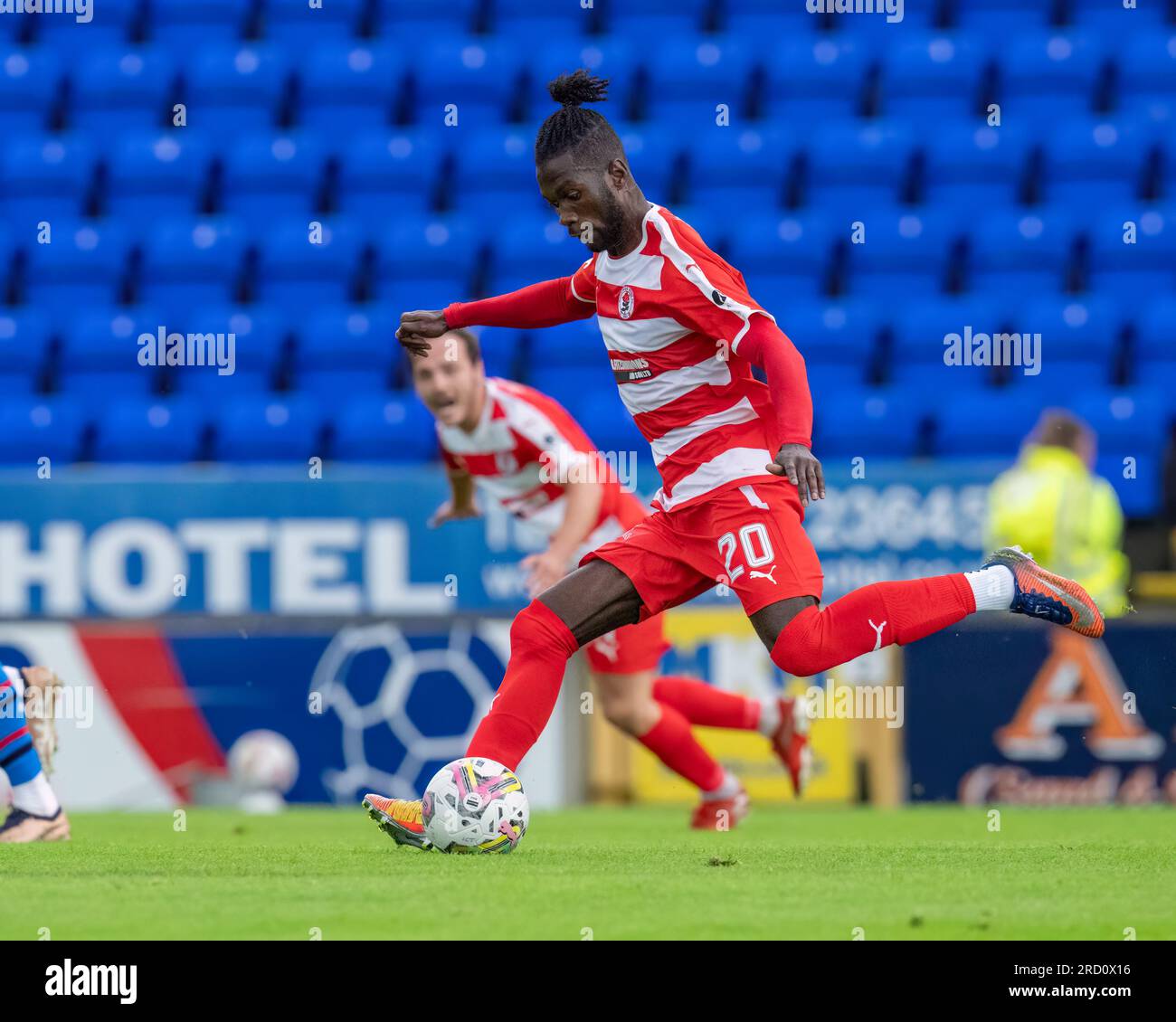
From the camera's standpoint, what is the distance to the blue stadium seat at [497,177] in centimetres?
1334

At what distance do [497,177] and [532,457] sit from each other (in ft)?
21.0

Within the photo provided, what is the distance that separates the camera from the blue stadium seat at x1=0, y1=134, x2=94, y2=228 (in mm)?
13609

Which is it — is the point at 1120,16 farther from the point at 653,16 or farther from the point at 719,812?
the point at 719,812

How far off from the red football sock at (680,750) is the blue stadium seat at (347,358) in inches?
212

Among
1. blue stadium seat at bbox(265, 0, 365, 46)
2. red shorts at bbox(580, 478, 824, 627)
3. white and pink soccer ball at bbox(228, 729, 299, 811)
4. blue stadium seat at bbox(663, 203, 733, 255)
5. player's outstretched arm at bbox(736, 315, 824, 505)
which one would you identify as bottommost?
white and pink soccer ball at bbox(228, 729, 299, 811)

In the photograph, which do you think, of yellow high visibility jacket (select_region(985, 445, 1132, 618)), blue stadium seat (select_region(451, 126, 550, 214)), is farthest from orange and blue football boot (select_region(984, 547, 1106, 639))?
blue stadium seat (select_region(451, 126, 550, 214))

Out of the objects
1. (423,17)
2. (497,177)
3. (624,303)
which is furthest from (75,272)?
(624,303)

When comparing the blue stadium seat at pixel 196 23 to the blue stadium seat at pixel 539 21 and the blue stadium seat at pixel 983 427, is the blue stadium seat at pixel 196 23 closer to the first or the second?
the blue stadium seat at pixel 539 21

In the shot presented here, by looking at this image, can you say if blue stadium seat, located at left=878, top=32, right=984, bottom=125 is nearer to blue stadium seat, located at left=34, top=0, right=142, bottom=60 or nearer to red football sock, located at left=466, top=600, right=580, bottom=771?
blue stadium seat, located at left=34, top=0, right=142, bottom=60

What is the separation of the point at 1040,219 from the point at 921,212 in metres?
0.74

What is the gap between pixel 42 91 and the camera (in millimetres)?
14375

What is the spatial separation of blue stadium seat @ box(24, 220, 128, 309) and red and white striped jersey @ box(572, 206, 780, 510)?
7.99 metres
